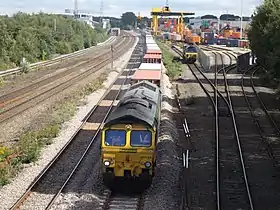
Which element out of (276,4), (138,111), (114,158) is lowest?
A: (114,158)

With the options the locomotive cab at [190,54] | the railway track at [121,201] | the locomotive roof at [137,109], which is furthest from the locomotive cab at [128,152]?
the locomotive cab at [190,54]

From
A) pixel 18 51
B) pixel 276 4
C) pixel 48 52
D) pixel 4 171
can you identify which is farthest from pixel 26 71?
pixel 4 171

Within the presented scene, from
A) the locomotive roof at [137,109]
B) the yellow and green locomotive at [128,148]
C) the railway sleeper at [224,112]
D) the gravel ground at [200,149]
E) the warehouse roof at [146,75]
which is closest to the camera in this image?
the yellow and green locomotive at [128,148]

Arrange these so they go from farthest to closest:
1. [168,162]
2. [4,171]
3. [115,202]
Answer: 1. [168,162]
2. [4,171]
3. [115,202]

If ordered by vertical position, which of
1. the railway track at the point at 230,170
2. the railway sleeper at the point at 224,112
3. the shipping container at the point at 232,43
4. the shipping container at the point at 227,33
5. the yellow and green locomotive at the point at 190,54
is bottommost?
the railway track at the point at 230,170

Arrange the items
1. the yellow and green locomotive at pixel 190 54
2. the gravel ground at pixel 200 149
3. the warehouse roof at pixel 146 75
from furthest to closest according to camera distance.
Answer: the yellow and green locomotive at pixel 190 54 → the warehouse roof at pixel 146 75 → the gravel ground at pixel 200 149

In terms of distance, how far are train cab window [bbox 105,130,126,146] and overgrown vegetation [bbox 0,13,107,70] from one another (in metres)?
33.8

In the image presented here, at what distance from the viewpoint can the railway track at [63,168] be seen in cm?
1349

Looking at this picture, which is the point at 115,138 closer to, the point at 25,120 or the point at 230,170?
the point at 230,170

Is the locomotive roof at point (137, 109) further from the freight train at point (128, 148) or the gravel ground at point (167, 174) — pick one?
the gravel ground at point (167, 174)

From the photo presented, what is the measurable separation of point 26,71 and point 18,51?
26.2 feet

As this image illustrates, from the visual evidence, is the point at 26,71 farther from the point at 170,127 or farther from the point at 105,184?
the point at 105,184

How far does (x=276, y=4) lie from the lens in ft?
104

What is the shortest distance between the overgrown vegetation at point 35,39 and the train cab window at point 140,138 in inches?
1345
